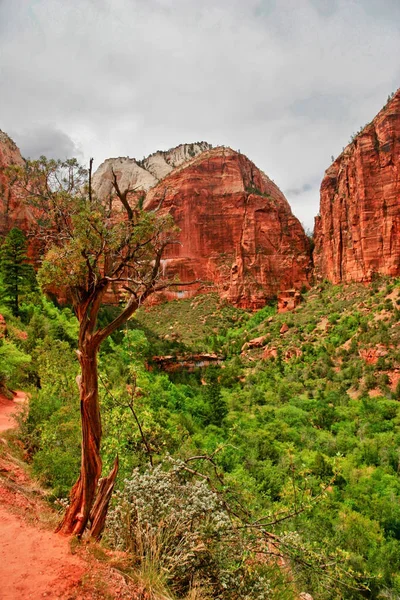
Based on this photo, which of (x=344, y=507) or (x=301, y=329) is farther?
(x=301, y=329)

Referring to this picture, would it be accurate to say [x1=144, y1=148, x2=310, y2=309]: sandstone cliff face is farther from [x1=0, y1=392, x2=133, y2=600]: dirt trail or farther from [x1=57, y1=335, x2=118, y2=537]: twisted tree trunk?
[x1=0, y1=392, x2=133, y2=600]: dirt trail

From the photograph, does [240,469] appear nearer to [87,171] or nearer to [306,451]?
[306,451]

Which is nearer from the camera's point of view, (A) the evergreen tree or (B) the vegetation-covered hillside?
(B) the vegetation-covered hillside

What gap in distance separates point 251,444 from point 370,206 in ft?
123

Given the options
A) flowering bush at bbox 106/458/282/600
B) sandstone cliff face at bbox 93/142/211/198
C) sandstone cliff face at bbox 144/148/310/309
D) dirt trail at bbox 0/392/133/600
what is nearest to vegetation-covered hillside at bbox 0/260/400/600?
flowering bush at bbox 106/458/282/600

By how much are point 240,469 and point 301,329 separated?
2814 centimetres

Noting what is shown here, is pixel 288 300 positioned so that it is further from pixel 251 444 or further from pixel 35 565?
pixel 35 565

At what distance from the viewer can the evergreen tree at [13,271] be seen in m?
23.5

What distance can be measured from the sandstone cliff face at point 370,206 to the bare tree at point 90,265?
1583 inches

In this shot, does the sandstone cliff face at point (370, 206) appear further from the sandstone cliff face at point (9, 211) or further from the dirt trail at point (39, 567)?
the dirt trail at point (39, 567)

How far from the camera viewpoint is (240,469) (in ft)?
43.2

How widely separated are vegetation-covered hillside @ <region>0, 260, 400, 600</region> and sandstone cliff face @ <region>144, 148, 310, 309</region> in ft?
46.1

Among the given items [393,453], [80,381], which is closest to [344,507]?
[393,453]

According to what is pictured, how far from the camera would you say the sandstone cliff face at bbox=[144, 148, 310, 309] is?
192ft
